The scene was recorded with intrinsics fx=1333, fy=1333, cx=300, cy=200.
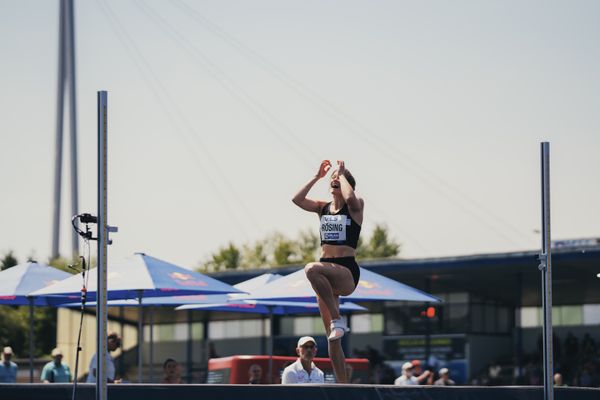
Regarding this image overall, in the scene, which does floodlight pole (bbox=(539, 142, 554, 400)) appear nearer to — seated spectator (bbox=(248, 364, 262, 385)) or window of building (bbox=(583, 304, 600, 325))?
seated spectator (bbox=(248, 364, 262, 385))

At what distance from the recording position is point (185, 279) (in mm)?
17250

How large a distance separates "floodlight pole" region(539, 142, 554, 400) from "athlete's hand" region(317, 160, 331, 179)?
6.64 feet

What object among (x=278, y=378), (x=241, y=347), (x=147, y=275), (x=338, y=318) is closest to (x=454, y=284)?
(x=241, y=347)

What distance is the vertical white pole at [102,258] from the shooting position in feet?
29.3

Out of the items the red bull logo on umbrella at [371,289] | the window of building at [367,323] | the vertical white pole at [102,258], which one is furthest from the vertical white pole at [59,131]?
the vertical white pole at [102,258]

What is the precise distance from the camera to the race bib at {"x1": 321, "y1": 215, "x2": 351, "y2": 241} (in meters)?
11.6

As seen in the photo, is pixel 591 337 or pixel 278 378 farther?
pixel 591 337

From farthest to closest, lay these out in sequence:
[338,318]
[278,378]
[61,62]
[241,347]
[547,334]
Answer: [61,62]
[241,347]
[278,378]
[338,318]
[547,334]

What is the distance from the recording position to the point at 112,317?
46000 millimetres

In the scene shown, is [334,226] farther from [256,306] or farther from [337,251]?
[256,306]

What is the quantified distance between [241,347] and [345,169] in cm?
3438

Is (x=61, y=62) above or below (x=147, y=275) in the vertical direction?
above

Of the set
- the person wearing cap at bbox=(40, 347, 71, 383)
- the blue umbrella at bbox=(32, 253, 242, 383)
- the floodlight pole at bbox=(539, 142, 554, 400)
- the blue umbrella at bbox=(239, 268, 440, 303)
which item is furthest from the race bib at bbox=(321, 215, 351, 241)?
the person wearing cap at bbox=(40, 347, 71, 383)

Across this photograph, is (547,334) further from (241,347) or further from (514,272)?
(241,347)
